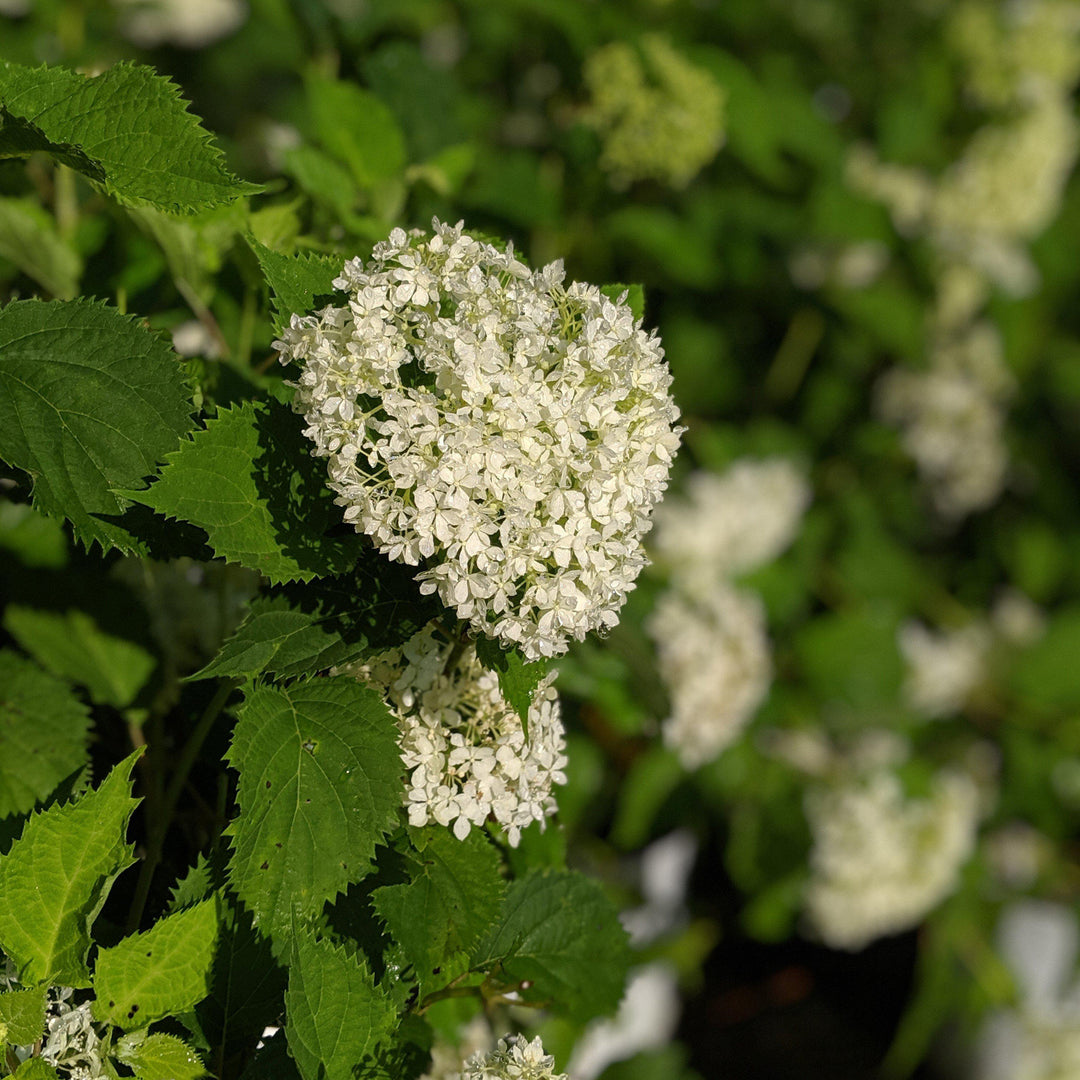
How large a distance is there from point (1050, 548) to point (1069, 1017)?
1.21 meters

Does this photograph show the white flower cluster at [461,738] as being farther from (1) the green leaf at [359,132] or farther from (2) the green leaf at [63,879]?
(1) the green leaf at [359,132]

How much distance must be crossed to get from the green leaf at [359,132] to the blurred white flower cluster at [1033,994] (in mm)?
2298

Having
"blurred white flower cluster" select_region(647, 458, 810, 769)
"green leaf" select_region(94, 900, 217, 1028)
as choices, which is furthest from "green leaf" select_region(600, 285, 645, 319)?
"blurred white flower cluster" select_region(647, 458, 810, 769)

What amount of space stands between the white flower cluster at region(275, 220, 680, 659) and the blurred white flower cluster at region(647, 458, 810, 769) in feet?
2.58

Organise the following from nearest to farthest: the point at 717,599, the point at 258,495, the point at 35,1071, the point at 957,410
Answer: the point at 35,1071 → the point at 258,495 → the point at 717,599 → the point at 957,410

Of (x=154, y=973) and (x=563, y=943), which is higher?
(x=154, y=973)

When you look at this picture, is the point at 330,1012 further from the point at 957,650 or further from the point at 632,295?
the point at 957,650

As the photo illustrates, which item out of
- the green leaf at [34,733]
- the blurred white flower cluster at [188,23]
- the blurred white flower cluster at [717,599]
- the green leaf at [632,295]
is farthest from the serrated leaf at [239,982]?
the blurred white flower cluster at [188,23]

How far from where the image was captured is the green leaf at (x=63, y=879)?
67cm

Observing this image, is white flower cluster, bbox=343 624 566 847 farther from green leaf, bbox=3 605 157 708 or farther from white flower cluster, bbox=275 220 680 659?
green leaf, bbox=3 605 157 708

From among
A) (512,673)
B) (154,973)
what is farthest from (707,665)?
(154,973)

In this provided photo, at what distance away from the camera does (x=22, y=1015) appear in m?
0.62

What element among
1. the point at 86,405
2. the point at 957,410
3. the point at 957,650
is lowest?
the point at 957,650

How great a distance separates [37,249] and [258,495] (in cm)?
52
